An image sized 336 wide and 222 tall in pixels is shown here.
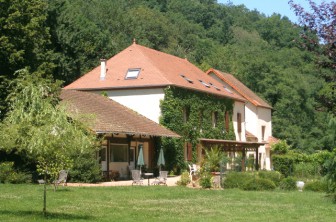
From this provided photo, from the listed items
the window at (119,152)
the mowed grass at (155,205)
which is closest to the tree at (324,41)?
the mowed grass at (155,205)

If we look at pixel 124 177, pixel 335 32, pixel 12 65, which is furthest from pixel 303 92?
pixel 335 32

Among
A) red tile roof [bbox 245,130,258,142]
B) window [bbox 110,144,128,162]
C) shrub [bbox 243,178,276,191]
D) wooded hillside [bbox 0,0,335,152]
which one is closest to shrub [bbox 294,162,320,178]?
wooded hillside [bbox 0,0,335,152]

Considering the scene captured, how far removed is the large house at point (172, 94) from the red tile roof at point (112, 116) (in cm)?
133

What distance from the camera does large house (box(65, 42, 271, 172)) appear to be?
40.8 meters

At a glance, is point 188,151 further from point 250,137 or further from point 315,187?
point 315,187

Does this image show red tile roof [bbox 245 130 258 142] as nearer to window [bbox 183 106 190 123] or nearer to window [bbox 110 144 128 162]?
window [bbox 183 106 190 123]

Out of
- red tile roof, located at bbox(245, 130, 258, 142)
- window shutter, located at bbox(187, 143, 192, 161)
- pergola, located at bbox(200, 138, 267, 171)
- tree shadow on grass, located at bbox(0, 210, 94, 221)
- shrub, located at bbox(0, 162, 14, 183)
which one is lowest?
tree shadow on grass, located at bbox(0, 210, 94, 221)

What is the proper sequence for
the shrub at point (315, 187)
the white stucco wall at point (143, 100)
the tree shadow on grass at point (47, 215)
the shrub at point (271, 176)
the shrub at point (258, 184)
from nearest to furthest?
the tree shadow on grass at point (47, 215) < the shrub at point (315, 187) < the shrub at point (258, 184) < the shrub at point (271, 176) < the white stucco wall at point (143, 100)

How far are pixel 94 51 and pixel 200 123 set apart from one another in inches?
582

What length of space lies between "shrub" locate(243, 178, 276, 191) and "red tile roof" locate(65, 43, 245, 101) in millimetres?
13509

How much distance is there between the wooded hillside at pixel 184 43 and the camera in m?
30.0

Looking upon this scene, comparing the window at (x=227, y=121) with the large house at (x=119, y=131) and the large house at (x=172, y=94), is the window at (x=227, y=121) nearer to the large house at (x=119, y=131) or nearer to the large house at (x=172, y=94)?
the large house at (x=172, y=94)

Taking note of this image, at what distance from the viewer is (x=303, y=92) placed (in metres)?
63.7

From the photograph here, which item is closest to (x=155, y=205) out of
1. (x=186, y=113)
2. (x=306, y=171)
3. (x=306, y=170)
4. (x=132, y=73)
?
(x=306, y=171)
